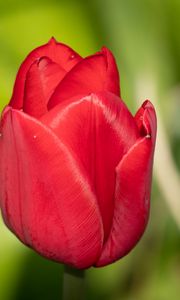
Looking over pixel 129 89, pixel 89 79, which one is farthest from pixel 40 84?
pixel 129 89

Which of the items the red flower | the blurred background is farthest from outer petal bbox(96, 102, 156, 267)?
the blurred background

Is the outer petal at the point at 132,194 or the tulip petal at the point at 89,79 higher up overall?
the tulip petal at the point at 89,79

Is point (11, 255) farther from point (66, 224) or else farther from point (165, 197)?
point (66, 224)

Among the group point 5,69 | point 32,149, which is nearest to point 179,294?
point 5,69

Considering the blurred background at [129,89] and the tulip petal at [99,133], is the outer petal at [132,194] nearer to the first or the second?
the tulip petal at [99,133]

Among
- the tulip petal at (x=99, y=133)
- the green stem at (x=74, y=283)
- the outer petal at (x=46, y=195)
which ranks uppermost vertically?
the tulip petal at (x=99, y=133)

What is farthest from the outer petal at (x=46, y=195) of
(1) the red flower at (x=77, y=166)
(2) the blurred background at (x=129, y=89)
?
(2) the blurred background at (x=129, y=89)

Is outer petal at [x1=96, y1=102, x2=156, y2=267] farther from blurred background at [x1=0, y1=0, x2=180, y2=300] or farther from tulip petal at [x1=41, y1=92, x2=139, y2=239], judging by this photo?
blurred background at [x1=0, y1=0, x2=180, y2=300]

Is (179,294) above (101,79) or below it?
below
